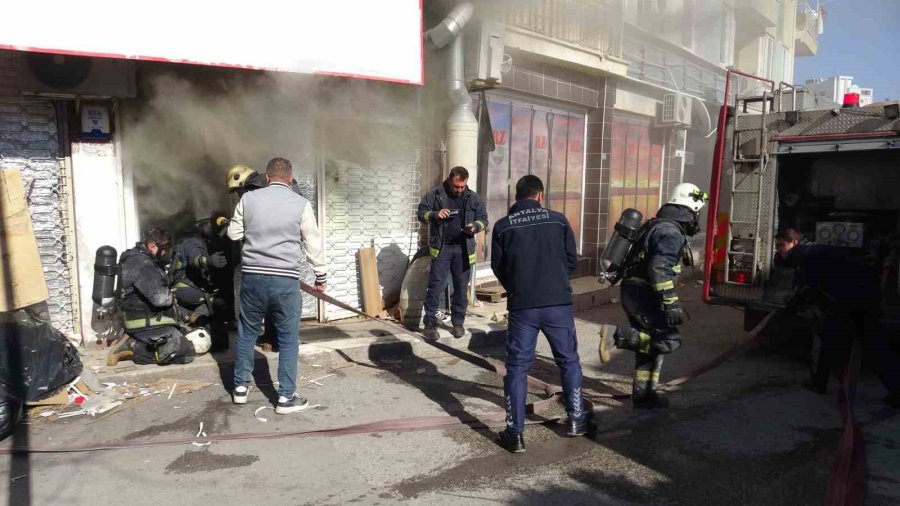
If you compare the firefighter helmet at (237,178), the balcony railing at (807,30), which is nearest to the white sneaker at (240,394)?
the firefighter helmet at (237,178)

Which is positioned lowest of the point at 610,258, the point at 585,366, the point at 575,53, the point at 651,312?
the point at 585,366

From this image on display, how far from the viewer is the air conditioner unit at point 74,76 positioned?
5.27 m

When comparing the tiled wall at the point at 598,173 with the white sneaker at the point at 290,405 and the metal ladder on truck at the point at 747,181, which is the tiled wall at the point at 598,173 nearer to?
the metal ladder on truck at the point at 747,181

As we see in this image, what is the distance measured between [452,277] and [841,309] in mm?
3448

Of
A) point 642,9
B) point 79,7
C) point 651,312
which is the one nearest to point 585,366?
point 651,312

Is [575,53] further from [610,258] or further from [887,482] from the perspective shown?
[887,482]

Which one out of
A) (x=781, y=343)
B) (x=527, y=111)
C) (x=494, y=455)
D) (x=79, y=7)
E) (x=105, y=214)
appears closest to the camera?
(x=494, y=455)

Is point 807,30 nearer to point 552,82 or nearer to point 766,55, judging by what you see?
point 766,55

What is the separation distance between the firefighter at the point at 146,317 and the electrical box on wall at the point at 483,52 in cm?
411

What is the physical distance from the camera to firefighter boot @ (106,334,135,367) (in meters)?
5.31

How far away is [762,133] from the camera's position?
242 inches

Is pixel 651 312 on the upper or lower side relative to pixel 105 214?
lower

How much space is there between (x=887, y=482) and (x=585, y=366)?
9.20ft

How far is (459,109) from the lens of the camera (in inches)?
295
